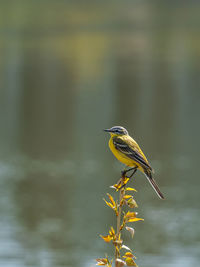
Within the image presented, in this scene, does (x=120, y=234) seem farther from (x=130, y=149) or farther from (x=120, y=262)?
(x=130, y=149)

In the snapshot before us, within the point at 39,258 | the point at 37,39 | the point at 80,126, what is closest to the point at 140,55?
the point at 37,39

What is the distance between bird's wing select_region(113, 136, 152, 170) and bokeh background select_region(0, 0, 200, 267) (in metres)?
19.9

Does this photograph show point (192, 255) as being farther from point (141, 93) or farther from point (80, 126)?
point (141, 93)

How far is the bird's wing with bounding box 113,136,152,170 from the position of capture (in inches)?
144

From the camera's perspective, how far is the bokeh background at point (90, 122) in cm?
2723

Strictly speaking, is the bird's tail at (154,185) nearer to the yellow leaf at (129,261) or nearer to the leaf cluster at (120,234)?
the leaf cluster at (120,234)

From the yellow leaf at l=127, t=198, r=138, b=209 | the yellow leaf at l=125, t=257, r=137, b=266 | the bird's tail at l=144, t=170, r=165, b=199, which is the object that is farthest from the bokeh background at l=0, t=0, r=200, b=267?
the yellow leaf at l=125, t=257, r=137, b=266

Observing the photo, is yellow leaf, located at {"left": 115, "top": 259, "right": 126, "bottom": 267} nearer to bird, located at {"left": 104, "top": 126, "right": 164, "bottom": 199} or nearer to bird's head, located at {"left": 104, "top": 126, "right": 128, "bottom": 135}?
bird, located at {"left": 104, "top": 126, "right": 164, "bottom": 199}

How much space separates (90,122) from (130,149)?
176 ft

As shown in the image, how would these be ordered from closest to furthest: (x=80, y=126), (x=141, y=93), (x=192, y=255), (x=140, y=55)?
1. (x=192, y=255)
2. (x=80, y=126)
3. (x=141, y=93)
4. (x=140, y=55)

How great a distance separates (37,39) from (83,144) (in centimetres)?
6015

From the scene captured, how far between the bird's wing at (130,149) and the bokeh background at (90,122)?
785 inches

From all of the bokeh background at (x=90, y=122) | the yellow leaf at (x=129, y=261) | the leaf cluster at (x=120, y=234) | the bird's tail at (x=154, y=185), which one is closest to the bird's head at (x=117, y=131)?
the bird's tail at (x=154, y=185)

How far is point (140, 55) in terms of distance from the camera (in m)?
97.2
